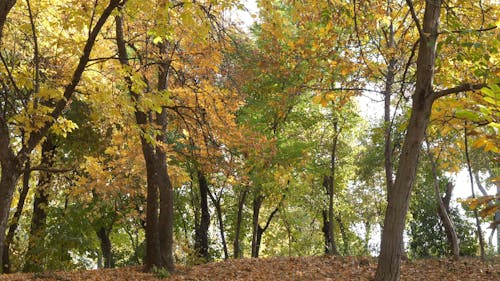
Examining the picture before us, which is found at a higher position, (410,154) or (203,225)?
(203,225)

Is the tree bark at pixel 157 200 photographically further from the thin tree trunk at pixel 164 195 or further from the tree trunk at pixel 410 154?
the tree trunk at pixel 410 154

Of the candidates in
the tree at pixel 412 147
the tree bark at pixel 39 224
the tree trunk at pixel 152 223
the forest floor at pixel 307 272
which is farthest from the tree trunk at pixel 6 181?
the tree bark at pixel 39 224

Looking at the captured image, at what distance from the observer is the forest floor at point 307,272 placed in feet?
33.3

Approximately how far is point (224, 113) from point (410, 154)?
671 cm

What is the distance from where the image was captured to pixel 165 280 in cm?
1016

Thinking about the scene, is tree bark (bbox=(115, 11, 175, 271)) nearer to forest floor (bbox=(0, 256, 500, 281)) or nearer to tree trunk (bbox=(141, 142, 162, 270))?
tree trunk (bbox=(141, 142, 162, 270))

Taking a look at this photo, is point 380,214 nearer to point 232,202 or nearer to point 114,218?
point 232,202

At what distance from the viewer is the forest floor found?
1016 centimetres

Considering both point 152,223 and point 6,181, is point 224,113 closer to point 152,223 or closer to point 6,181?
point 152,223

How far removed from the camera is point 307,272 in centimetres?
1076

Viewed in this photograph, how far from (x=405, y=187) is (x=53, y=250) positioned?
9929mm

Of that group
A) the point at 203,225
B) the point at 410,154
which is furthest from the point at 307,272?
the point at 203,225

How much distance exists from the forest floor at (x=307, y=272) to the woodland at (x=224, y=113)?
0.07m

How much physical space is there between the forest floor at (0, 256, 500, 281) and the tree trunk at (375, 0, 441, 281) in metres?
4.03
